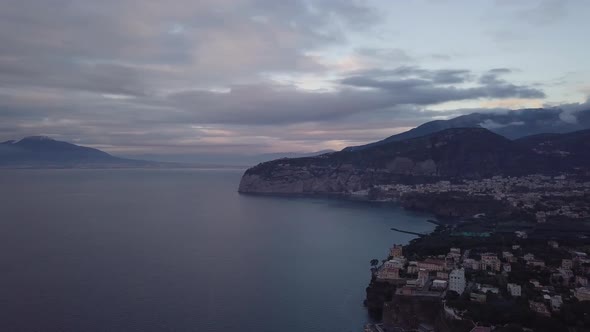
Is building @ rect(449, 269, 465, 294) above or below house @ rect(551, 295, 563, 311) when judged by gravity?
above

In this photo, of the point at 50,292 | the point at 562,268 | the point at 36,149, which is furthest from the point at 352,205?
the point at 36,149

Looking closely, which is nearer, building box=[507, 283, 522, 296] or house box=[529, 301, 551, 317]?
house box=[529, 301, 551, 317]

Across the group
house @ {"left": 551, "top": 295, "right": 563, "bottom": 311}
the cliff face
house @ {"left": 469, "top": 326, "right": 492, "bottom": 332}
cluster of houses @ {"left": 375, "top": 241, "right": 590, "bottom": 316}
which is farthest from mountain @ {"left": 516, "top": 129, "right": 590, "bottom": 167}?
house @ {"left": 469, "top": 326, "right": 492, "bottom": 332}

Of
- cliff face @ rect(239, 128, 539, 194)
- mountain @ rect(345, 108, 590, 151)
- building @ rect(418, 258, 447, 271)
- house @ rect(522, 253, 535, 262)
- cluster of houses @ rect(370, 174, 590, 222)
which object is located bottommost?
house @ rect(522, 253, 535, 262)

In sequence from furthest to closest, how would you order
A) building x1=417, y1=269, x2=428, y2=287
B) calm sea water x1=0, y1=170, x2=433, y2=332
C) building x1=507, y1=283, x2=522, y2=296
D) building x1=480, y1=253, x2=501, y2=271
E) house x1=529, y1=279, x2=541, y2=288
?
building x1=480, y1=253, x2=501, y2=271 → building x1=417, y1=269, x2=428, y2=287 → house x1=529, y1=279, x2=541, y2=288 → calm sea water x1=0, y1=170, x2=433, y2=332 → building x1=507, y1=283, x2=522, y2=296

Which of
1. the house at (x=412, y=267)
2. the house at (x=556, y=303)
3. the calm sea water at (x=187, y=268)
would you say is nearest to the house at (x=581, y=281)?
the house at (x=556, y=303)

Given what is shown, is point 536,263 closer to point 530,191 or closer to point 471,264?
point 471,264

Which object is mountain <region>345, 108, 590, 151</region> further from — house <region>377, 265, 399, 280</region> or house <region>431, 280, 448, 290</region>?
house <region>431, 280, 448, 290</region>

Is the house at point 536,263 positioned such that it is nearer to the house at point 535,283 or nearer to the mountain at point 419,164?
the house at point 535,283
